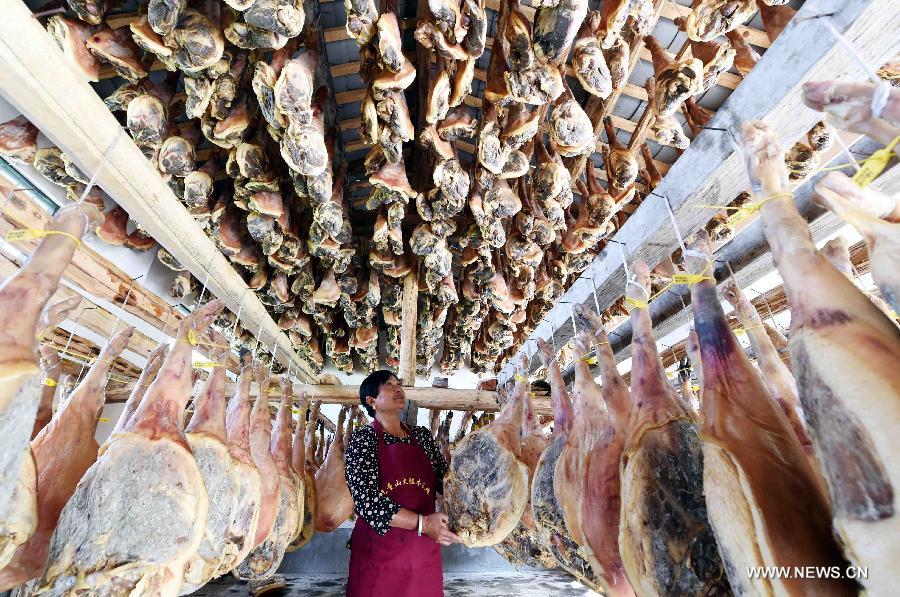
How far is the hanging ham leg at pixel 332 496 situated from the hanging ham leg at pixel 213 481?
1.50 metres

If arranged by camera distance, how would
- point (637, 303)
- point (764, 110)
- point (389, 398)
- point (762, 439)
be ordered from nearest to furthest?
point (762, 439) < point (764, 110) < point (637, 303) < point (389, 398)

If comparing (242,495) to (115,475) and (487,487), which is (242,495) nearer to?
(115,475)

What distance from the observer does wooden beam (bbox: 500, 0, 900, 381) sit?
3.77ft

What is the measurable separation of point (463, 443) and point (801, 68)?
96.4 inches

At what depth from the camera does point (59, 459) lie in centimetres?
190

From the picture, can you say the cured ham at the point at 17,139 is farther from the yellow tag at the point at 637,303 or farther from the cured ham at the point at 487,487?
the yellow tag at the point at 637,303

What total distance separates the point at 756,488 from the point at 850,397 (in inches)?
12.7

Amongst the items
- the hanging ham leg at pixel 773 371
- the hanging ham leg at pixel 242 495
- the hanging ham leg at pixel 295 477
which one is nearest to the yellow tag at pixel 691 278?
the hanging ham leg at pixel 773 371

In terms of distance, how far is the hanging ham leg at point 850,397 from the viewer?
→ 755mm

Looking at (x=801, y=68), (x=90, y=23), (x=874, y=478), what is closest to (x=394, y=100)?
(x=90, y=23)

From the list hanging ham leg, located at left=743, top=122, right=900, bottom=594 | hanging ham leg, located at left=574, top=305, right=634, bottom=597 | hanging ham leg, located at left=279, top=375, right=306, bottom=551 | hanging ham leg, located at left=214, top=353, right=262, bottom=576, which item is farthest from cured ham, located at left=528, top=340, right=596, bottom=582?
hanging ham leg, located at left=279, top=375, right=306, bottom=551

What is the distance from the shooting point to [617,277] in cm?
253

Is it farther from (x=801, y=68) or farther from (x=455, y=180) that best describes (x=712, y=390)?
(x=455, y=180)

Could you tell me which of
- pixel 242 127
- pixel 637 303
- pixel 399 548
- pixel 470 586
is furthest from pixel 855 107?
pixel 470 586
